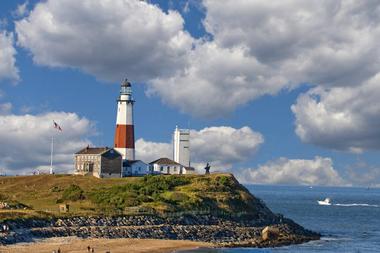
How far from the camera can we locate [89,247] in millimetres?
64750

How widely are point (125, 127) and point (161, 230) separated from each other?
42.4 meters

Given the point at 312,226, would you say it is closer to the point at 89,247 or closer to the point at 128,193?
the point at 128,193

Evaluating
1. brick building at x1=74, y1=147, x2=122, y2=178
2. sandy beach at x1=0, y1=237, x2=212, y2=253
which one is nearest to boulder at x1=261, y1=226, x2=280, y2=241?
sandy beach at x1=0, y1=237, x2=212, y2=253

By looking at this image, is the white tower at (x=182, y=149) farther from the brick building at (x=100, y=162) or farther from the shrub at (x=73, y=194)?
the shrub at (x=73, y=194)

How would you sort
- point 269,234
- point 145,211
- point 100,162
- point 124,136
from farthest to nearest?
point 124,136 < point 100,162 < point 145,211 < point 269,234

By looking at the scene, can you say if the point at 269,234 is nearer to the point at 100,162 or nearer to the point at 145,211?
the point at 145,211

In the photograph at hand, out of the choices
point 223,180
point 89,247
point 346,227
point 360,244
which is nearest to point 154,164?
point 223,180

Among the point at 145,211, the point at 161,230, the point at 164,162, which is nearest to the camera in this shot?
the point at 161,230

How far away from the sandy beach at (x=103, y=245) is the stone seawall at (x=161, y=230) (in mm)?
2070

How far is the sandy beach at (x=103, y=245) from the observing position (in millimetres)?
63469

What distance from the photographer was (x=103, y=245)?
68.7 meters

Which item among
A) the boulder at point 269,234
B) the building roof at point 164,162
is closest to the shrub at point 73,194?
the boulder at point 269,234

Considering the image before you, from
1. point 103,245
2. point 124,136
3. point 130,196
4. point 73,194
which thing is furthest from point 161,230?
point 124,136

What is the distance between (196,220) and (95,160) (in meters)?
35.3
